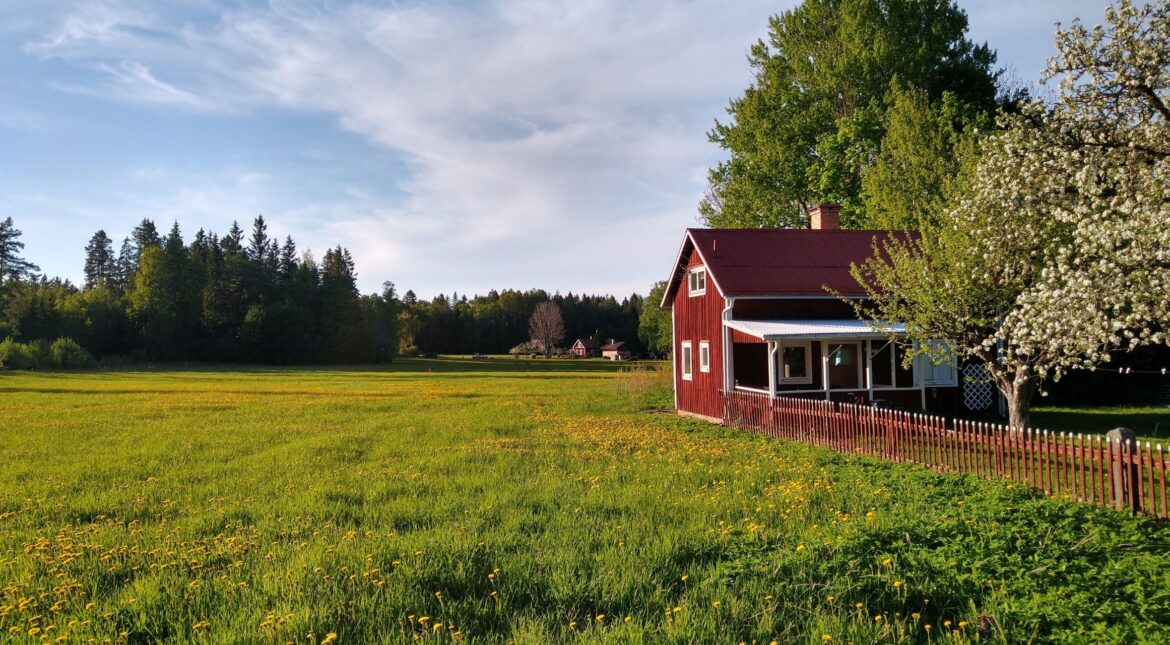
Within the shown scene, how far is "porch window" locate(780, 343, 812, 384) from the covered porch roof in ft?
9.85

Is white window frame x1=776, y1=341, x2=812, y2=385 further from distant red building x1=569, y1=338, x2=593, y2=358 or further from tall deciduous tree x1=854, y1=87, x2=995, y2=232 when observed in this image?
distant red building x1=569, y1=338, x2=593, y2=358

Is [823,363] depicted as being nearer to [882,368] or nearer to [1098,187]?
[882,368]

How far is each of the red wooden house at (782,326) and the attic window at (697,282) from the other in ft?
0.12

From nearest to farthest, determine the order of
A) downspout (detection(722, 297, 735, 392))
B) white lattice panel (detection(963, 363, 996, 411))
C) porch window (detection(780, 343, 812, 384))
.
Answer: downspout (detection(722, 297, 735, 392)), white lattice panel (detection(963, 363, 996, 411)), porch window (detection(780, 343, 812, 384))

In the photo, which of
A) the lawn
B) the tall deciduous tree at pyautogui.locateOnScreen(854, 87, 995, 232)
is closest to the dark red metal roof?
the tall deciduous tree at pyautogui.locateOnScreen(854, 87, 995, 232)

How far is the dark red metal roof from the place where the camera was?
2105cm

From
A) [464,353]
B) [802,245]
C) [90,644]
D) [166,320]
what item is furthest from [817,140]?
[464,353]

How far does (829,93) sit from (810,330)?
72.1 ft

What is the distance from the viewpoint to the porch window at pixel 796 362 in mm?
22594

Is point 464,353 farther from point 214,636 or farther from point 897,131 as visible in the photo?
point 214,636

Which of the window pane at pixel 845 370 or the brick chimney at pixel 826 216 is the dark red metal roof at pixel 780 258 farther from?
the window pane at pixel 845 370

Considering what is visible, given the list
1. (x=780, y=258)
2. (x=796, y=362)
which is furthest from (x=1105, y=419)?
(x=780, y=258)

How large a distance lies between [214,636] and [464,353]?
131 metres

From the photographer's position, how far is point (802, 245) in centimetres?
2311
